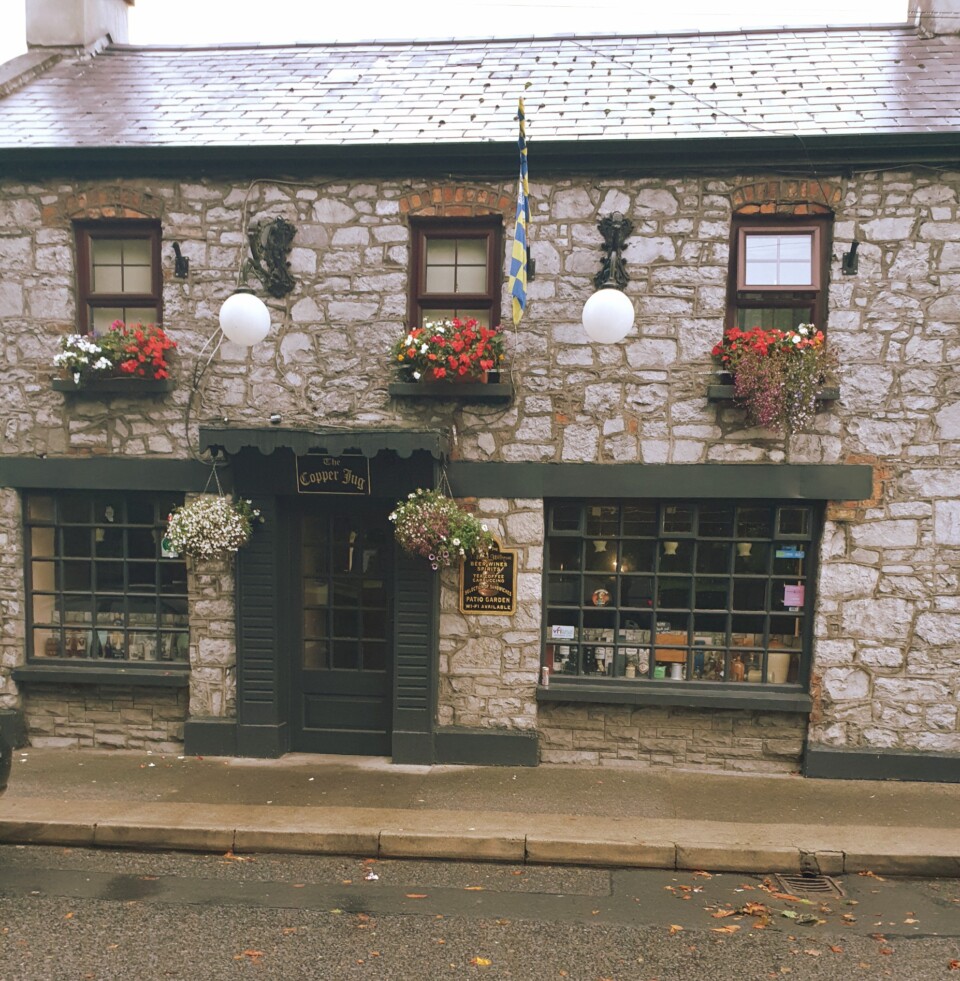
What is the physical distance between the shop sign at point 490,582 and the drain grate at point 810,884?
2946mm

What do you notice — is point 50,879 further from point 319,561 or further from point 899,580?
point 899,580

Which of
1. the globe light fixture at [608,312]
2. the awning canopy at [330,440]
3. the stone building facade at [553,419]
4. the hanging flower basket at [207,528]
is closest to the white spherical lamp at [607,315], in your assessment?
the globe light fixture at [608,312]

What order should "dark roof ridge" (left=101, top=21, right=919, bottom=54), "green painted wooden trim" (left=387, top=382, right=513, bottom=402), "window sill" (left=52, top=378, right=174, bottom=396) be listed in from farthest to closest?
"dark roof ridge" (left=101, top=21, right=919, bottom=54)
"window sill" (left=52, top=378, right=174, bottom=396)
"green painted wooden trim" (left=387, top=382, right=513, bottom=402)

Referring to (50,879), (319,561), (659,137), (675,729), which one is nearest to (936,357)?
(659,137)

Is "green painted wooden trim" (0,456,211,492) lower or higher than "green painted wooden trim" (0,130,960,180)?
lower

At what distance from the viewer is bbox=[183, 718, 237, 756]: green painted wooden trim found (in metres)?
7.32

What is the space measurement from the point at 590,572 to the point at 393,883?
3.14m

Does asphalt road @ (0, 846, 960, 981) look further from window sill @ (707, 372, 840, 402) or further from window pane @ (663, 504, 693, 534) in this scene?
window sill @ (707, 372, 840, 402)

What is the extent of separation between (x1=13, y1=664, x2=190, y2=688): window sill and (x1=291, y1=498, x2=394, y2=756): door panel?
1111 mm

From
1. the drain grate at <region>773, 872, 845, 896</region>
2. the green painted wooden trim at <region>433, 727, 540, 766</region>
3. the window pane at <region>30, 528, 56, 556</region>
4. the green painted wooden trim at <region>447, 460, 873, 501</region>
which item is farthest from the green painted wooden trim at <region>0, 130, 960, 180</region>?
the drain grate at <region>773, 872, 845, 896</region>

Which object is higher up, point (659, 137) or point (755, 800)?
point (659, 137)

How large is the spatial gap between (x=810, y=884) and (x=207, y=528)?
536 centimetres

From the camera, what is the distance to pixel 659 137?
6605 mm

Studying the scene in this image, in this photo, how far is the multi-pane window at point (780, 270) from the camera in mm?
6762
